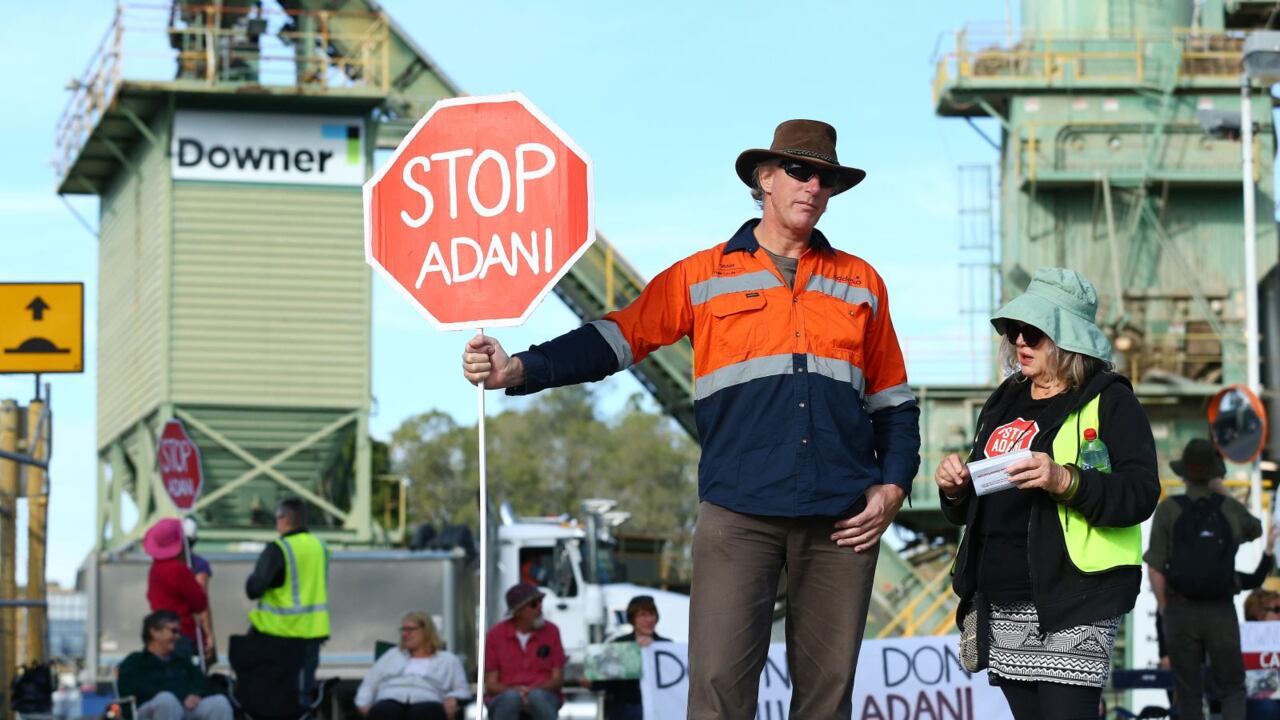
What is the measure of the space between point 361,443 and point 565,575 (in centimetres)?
911

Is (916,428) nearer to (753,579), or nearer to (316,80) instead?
(753,579)

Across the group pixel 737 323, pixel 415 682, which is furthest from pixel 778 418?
pixel 415 682

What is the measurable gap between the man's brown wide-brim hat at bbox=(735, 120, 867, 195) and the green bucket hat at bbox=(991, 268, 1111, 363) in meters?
0.63

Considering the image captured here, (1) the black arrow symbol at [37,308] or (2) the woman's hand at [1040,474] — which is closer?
(2) the woman's hand at [1040,474]

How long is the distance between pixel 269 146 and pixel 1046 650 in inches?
1123

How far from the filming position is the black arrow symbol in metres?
13.2

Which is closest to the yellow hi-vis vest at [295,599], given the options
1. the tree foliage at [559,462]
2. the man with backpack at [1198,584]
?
the man with backpack at [1198,584]

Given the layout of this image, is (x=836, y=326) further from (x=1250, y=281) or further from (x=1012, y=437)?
(x=1250, y=281)

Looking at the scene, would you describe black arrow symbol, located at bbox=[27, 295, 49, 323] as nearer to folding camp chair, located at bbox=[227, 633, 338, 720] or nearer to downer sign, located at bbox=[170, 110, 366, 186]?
folding camp chair, located at bbox=[227, 633, 338, 720]

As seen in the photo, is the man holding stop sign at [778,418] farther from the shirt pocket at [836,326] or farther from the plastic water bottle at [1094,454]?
the plastic water bottle at [1094,454]

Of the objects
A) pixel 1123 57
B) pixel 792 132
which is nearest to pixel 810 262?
pixel 792 132

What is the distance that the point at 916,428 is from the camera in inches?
273

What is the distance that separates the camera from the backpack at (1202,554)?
10664 mm

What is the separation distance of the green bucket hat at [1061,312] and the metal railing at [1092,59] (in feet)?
94.3
